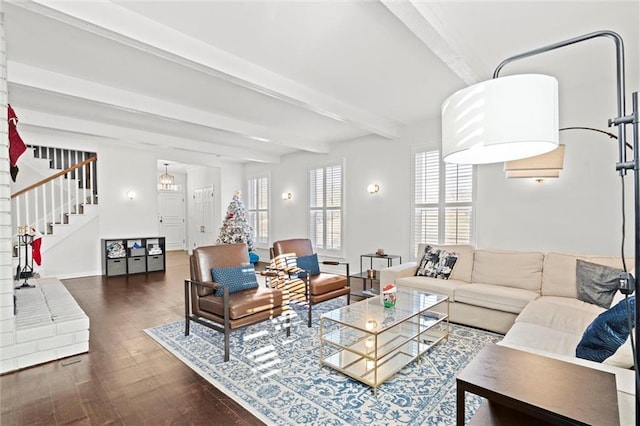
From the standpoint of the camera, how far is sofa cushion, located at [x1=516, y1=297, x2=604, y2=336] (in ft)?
8.57

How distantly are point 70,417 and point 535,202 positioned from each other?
5273 mm

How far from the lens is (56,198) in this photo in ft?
21.2

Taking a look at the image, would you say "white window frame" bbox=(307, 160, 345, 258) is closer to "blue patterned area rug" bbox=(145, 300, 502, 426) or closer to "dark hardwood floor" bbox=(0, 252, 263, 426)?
"blue patterned area rug" bbox=(145, 300, 502, 426)

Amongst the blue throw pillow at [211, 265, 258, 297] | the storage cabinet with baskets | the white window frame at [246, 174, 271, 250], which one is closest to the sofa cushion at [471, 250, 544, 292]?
the blue throw pillow at [211, 265, 258, 297]

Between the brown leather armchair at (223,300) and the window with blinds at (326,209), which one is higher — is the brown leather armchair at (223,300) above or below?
below

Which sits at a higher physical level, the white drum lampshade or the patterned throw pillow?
the white drum lampshade

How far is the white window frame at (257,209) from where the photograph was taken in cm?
865

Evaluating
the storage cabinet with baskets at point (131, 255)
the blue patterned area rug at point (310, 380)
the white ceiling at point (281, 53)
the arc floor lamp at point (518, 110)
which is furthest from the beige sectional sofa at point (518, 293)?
the storage cabinet with baskets at point (131, 255)

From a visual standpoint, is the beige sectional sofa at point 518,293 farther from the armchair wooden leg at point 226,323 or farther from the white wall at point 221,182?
the white wall at point 221,182

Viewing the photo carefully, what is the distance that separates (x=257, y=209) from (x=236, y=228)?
1374 mm

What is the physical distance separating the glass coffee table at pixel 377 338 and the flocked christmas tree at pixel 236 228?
5043 mm

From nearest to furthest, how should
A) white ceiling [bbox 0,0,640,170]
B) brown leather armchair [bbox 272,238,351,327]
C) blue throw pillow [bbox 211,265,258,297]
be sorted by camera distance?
white ceiling [bbox 0,0,640,170]
blue throw pillow [bbox 211,265,258,297]
brown leather armchair [bbox 272,238,351,327]

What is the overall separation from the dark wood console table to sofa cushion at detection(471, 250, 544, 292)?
2.52 m

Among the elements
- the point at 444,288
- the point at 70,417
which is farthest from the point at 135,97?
the point at 444,288
